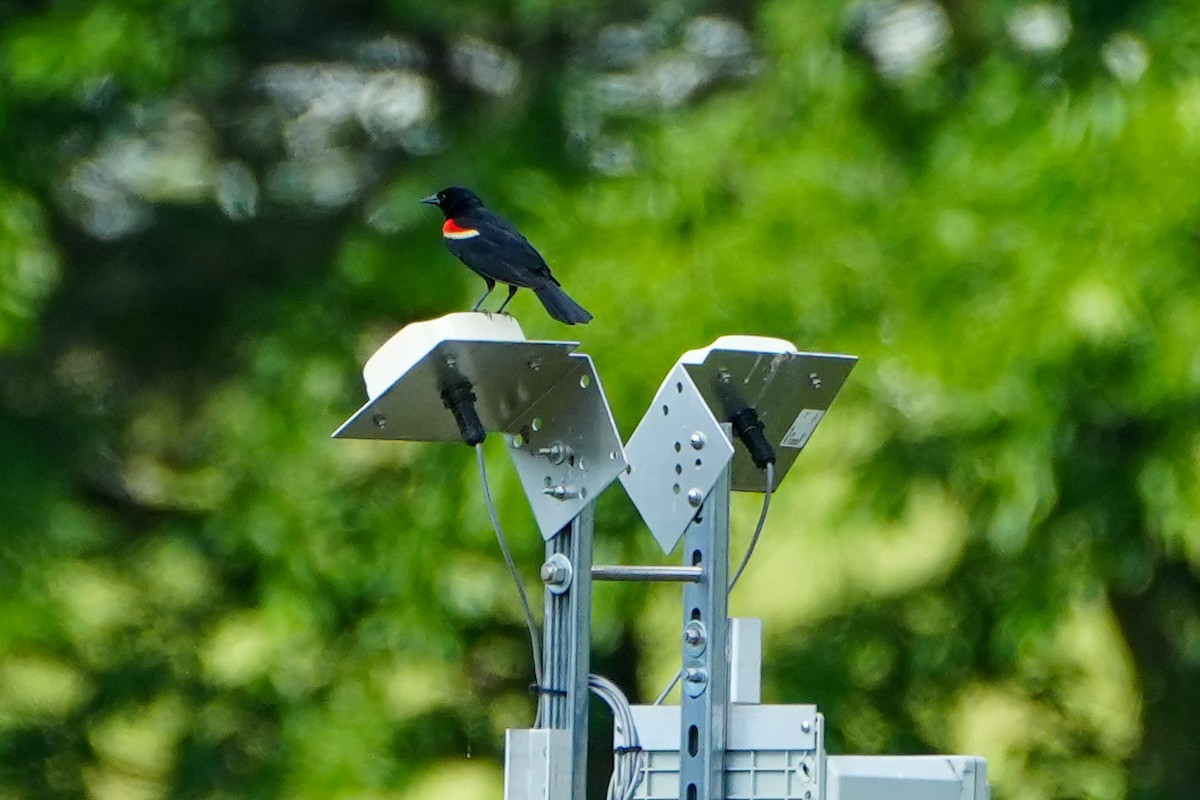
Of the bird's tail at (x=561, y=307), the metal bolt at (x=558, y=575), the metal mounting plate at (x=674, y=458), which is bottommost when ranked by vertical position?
the metal bolt at (x=558, y=575)

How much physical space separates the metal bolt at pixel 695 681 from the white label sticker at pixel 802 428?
51cm

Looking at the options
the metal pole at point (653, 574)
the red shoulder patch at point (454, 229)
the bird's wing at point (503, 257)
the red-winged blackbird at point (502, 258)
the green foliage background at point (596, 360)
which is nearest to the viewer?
the metal pole at point (653, 574)

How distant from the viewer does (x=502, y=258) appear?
3785mm

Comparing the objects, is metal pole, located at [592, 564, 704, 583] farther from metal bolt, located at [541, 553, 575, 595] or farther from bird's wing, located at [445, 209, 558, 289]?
bird's wing, located at [445, 209, 558, 289]

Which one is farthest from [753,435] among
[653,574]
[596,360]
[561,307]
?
[596,360]

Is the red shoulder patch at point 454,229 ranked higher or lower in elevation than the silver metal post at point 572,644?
higher

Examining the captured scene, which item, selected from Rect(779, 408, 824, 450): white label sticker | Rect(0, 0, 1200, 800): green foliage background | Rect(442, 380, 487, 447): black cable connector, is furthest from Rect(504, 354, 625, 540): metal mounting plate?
Rect(0, 0, 1200, 800): green foliage background

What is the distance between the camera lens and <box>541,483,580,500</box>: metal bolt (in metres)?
2.78

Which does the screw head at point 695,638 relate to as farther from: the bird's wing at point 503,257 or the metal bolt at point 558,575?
the bird's wing at point 503,257

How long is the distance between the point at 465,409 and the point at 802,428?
61 cm

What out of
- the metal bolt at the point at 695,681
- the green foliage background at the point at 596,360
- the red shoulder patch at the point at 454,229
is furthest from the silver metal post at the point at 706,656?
the green foliage background at the point at 596,360

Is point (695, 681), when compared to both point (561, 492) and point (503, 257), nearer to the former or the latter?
point (561, 492)

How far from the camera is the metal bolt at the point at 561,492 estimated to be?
2781mm

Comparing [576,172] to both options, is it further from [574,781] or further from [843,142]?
[574,781]
